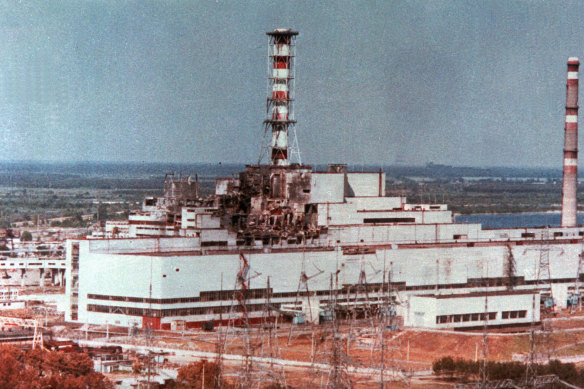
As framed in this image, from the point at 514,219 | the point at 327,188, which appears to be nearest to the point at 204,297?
the point at 327,188

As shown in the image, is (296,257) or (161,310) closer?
(161,310)

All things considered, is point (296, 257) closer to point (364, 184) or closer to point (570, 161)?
point (364, 184)

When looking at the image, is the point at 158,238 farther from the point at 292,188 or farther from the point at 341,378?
the point at 341,378

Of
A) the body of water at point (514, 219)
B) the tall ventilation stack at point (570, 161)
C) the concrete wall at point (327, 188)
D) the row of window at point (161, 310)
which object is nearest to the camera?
the row of window at point (161, 310)

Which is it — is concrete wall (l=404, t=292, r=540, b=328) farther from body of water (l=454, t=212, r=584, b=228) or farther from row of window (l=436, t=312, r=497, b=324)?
body of water (l=454, t=212, r=584, b=228)

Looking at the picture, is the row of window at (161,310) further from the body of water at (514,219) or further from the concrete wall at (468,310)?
the body of water at (514,219)

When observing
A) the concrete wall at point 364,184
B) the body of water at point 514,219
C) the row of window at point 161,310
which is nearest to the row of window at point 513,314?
the row of window at point 161,310
